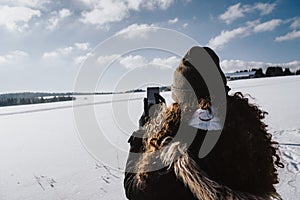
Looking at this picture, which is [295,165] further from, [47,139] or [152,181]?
[47,139]

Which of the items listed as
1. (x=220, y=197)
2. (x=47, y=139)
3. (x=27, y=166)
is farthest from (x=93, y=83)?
(x=47, y=139)

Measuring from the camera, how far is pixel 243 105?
1.17 metres

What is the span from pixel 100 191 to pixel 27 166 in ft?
8.08

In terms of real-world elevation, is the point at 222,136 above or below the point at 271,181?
above

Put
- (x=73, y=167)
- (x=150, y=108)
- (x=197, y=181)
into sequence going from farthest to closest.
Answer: (x=73, y=167) < (x=150, y=108) < (x=197, y=181)

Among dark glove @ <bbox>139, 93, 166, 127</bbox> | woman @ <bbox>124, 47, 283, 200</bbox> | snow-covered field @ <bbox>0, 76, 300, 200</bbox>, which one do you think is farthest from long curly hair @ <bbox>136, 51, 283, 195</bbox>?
snow-covered field @ <bbox>0, 76, 300, 200</bbox>

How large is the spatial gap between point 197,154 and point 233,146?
0.48 feet

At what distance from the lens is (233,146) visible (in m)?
1.08

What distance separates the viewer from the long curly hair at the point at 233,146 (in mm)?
1075

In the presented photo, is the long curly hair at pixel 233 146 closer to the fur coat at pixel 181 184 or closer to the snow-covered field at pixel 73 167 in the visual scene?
the fur coat at pixel 181 184

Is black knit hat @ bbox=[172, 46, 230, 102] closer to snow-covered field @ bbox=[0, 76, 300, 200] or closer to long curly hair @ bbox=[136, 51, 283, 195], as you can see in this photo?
long curly hair @ bbox=[136, 51, 283, 195]

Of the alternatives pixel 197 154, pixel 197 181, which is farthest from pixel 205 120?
pixel 197 181

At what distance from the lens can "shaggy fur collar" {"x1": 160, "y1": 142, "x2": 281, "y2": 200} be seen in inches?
41.4

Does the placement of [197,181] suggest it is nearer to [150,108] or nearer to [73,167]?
[150,108]
